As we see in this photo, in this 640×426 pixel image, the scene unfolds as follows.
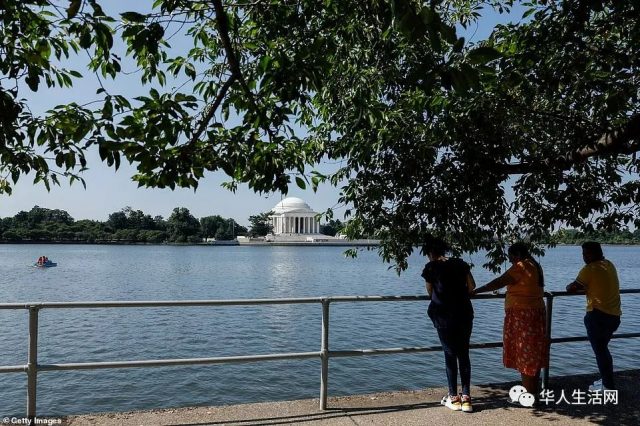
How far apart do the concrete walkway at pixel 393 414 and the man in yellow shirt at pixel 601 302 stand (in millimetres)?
442

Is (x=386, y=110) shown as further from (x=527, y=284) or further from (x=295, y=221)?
(x=295, y=221)

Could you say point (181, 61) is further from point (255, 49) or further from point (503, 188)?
point (503, 188)

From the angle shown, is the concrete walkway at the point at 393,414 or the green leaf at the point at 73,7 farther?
the concrete walkway at the point at 393,414

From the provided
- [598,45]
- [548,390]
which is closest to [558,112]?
[598,45]

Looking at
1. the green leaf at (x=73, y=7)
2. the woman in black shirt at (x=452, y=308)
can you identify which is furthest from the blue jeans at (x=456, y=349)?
the green leaf at (x=73, y=7)

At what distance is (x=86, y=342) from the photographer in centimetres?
1725

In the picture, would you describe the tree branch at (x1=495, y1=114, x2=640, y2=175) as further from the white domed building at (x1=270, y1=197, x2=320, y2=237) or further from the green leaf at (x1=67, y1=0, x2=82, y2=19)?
the white domed building at (x1=270, y1=197, x2=320, y2=237)

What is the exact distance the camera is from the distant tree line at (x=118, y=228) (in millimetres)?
157312

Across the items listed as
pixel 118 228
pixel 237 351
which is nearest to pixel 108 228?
pixel 118 228

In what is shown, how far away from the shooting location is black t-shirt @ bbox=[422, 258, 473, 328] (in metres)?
5.49

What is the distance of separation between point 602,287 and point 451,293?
1736 millimetres

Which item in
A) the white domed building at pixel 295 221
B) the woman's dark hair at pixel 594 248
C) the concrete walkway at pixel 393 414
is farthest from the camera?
the white domed building at pixel 295 221

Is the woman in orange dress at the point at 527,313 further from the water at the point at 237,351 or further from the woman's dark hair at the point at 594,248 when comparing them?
the water at the point at 237,351

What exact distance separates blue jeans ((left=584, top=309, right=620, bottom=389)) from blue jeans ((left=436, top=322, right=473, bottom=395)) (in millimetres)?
1466
